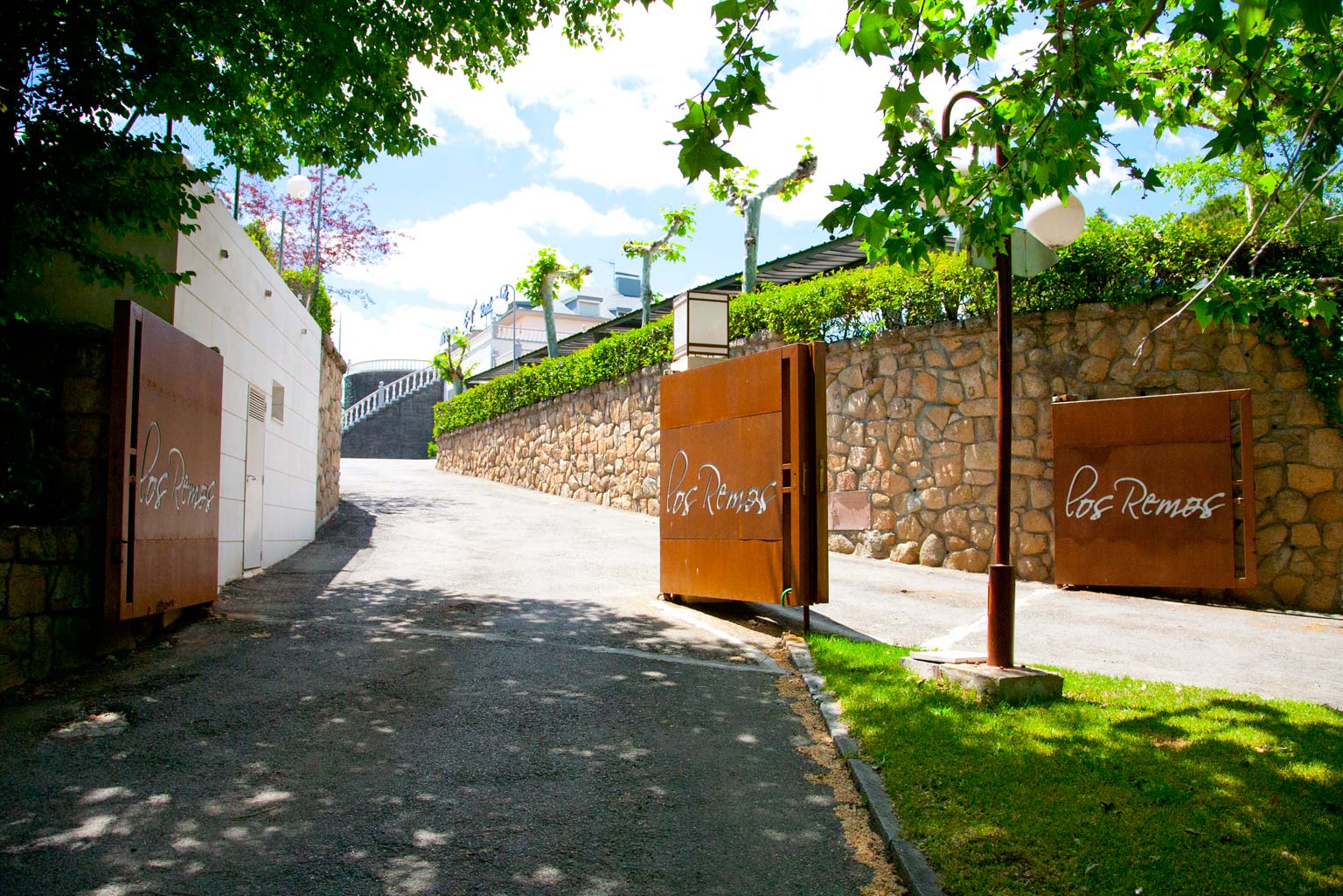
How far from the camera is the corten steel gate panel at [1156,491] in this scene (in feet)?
33.4

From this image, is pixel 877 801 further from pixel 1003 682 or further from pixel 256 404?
pixel 256 404

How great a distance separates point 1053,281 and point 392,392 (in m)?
33.4

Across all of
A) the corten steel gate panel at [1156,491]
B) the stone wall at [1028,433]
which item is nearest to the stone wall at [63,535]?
the stone wall at [1028,433]

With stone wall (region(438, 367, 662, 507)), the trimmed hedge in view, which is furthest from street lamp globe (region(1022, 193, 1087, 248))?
stone wall (region(438, 367, 662, 507))

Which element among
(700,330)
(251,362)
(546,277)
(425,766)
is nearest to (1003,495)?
(425,766)

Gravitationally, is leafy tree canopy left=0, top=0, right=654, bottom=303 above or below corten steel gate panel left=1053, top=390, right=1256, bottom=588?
above

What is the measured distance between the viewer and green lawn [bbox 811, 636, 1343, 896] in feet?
10.9

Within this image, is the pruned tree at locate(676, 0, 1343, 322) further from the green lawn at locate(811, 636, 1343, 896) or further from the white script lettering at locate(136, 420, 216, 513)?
the white script lettering at locate(136, 420, 216, 513)

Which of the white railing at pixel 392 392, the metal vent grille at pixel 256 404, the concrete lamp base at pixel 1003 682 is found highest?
the white railing at pixel 392 392

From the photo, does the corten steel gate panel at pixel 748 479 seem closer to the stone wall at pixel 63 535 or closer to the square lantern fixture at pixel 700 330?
the square lantern fixture at pixel 700 330

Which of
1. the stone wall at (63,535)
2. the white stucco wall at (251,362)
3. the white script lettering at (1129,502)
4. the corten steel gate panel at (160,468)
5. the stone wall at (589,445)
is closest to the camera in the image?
the stone wall at (63,535)

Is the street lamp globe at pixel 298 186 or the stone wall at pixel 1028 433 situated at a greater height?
the street lamp globe at pixel 298 186

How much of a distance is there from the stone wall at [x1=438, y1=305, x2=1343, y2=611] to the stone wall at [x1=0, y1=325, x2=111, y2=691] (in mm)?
9772

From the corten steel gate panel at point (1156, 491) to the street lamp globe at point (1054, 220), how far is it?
10.6ft
